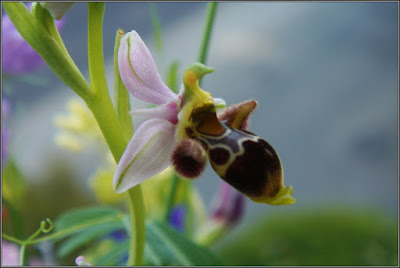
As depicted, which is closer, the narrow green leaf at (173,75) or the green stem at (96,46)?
the green stem at (96,46)

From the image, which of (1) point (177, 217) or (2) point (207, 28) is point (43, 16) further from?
(1) point (177, 217)

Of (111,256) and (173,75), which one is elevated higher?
(173,75)

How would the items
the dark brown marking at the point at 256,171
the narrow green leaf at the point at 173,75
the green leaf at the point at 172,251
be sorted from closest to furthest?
the dark brown marking at the point at 256,171 < the green leaf at the point at 172,251 < the narrow green leaf at the point at 173,75

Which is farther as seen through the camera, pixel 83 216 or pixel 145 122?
pixel 83 216

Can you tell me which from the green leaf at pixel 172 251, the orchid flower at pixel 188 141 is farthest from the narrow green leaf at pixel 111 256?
the orchid flower at pixel 188 141

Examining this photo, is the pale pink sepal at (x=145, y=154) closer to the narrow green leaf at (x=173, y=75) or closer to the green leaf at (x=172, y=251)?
the green leaf at (x=172, y=251)

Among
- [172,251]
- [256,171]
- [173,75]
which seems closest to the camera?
[256,171]

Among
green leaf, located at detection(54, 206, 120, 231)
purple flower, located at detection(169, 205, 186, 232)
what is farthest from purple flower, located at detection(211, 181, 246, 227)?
green leaf, located at detection(54, 206, 120, 231)

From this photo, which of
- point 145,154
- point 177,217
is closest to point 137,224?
point 145,154
